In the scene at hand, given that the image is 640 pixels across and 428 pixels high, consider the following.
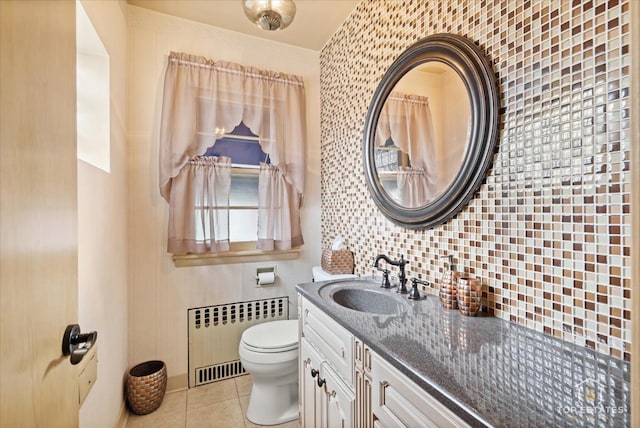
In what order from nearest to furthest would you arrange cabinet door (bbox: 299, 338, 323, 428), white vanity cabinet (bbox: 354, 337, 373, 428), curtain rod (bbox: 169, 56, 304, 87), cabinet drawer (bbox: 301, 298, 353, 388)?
white vanity cabinet (bbox: 354, 337, 373, 428), cabinet drawer (bbox: 301, 298, 353, 388), cabinet door (bbox: 299, 338, 323, 428), curtain rod (bbox: 169, 56, 304, 87)

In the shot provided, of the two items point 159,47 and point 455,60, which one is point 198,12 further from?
point 455,60

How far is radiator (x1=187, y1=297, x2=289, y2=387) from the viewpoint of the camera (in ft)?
6.89

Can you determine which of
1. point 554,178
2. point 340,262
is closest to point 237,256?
point 340,262

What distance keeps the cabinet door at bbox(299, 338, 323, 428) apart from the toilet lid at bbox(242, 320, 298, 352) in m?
0.24

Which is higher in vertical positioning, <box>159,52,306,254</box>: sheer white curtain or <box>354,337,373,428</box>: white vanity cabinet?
<box>159,52,306,254</box>: sheer white curtain

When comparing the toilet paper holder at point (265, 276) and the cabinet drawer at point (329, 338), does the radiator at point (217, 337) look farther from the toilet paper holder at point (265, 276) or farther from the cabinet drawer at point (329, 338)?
the cabinet drawer at point (329, 338)

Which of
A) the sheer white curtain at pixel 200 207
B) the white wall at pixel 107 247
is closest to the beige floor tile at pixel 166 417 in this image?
the white wall at pixel 107 247

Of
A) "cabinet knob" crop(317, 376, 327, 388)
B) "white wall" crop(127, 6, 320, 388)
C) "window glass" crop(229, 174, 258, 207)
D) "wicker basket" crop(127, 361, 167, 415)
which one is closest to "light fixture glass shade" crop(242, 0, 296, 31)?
"white wall" crop(127, 6, 320, 388)

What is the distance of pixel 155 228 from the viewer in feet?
6.68

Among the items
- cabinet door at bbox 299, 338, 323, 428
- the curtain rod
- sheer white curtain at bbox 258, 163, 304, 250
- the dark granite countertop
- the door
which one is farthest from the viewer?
sheer white curtain at bbox 258, 163, 304, 250

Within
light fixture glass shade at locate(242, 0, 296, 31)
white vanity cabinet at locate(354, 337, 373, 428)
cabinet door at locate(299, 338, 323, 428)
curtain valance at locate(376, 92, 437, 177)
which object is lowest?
cabinet door at locate(299, 338, 323, 428)

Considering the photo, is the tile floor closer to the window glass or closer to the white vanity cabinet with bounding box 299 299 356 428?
the white vanity cabinet with bounding box 299 299 356 428

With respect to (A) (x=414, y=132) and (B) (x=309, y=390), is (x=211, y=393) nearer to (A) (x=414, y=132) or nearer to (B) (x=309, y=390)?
(B) (x=309, y=390)

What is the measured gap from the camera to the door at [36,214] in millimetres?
464
